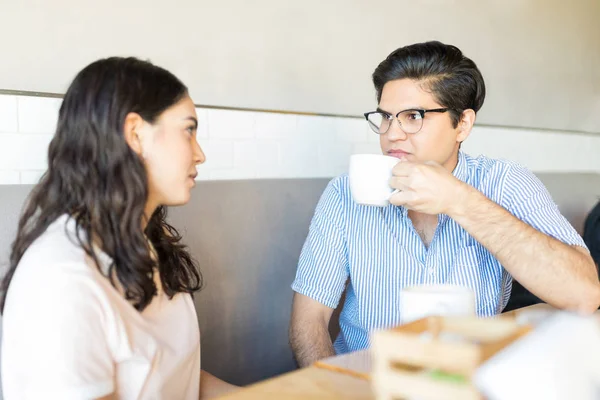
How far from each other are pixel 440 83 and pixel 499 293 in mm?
570

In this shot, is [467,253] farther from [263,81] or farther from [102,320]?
[102,320]

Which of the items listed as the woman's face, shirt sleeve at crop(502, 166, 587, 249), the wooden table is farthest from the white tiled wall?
the wooden table

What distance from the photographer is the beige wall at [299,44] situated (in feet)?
4.67

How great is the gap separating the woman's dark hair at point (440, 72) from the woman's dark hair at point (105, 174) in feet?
2.61

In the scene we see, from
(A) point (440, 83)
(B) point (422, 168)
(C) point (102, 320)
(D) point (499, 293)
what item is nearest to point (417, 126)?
(A) point (440, 83)

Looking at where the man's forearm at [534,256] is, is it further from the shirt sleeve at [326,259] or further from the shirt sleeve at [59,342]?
the shirt sleeve at [59,342]

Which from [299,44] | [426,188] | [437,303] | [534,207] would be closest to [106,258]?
[437,303]

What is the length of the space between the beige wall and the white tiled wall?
1.8 inches

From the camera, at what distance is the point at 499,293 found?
1545 mm

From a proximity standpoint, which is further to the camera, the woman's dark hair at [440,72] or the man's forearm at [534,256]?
the woman's dark hair at [440,72]

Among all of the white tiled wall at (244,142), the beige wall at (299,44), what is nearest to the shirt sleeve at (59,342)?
the white tiled wall at (244,142)

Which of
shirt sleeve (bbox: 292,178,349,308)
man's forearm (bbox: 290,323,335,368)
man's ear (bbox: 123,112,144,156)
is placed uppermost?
man's ear (bbox: 123,112,144,156)

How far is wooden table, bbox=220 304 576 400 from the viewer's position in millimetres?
848

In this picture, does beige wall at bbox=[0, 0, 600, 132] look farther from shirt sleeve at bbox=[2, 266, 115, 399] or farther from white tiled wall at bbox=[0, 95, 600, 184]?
shirt sleeve at bbox=[2, 266, 115, 399]
